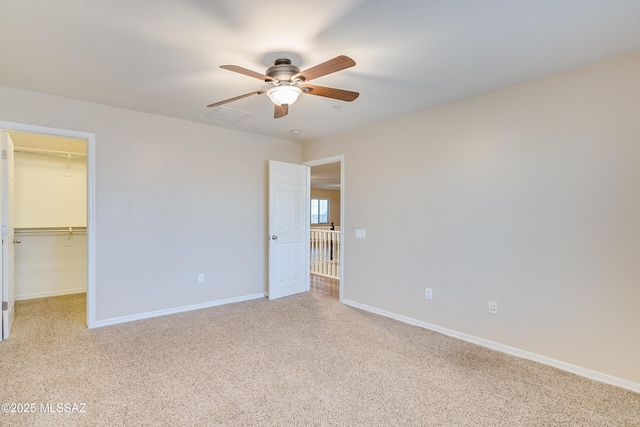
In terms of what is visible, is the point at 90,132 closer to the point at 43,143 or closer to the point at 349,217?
the point at 43,143

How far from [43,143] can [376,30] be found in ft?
16.3

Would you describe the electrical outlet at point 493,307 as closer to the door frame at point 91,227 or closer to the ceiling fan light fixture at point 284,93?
the ceiling fan light fixture at point 284,93

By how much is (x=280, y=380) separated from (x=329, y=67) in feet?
7.46

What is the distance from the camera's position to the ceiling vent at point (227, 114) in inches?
141

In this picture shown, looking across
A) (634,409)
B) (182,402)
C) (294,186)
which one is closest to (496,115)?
(634,409)

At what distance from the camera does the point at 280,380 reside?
238 centimetres

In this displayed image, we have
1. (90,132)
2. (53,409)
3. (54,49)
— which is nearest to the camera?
(53,409)

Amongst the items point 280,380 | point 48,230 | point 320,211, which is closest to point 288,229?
point 280,380

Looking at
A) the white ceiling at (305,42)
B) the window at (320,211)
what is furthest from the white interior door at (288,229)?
the window at (320,211)

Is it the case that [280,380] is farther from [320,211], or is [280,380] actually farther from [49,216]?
[320,211]

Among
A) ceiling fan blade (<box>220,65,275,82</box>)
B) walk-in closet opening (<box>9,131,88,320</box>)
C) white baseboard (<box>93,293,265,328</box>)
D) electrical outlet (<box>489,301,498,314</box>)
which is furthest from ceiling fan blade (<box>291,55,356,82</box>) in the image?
walk-in closet opening (<box>9,131,88,320</box>)

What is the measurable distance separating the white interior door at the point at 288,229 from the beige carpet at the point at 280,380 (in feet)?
4.09

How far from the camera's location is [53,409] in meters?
2.00

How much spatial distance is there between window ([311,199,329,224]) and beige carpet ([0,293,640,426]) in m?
9.44
